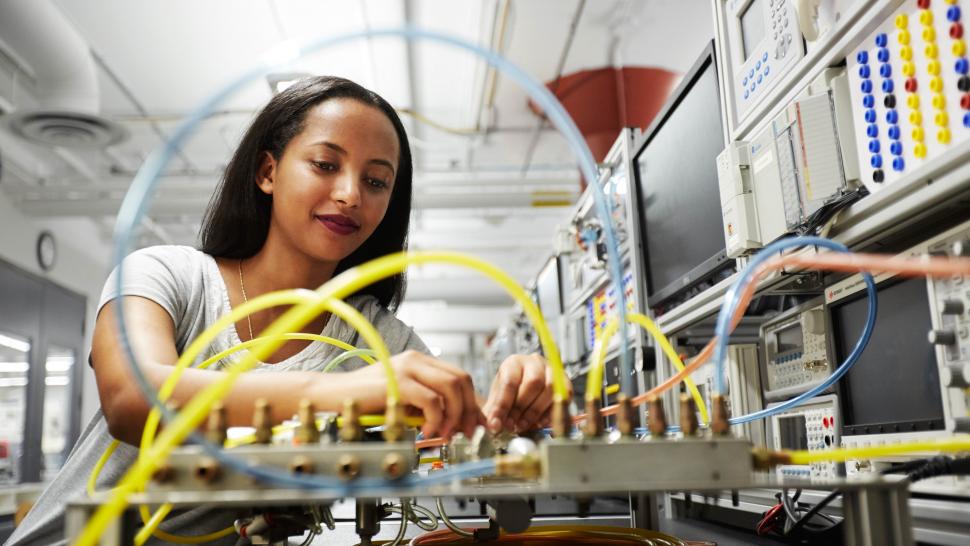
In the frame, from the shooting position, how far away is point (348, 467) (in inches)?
19.1

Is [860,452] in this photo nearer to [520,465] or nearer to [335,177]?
[520,465]

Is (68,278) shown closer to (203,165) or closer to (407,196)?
(203,165)

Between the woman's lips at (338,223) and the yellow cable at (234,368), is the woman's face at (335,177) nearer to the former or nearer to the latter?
the woman's lips at (338,223)

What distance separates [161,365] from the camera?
2.38 ft

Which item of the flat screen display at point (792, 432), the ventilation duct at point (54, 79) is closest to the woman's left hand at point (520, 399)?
the flat screen display at point (792, 432)

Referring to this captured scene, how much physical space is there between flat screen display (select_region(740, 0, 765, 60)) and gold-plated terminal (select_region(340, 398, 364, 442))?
1.04 m

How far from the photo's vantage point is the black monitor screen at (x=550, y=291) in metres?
3.12

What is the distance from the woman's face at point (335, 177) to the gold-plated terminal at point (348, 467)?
1.95ft

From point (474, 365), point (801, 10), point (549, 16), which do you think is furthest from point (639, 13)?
point (474, 365)

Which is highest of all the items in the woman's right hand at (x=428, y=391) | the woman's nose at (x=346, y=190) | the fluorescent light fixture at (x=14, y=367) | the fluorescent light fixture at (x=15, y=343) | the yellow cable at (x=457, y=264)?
the fluorescent light fixture at (x=15, y=343)

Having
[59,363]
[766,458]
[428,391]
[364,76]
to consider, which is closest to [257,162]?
[428,391]

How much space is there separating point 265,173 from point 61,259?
561 centimetres

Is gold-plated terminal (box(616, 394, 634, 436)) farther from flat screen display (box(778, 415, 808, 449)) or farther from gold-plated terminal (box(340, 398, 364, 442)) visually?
flat screen display (box(778, 415, 808, 449))

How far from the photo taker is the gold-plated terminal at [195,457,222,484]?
49 cm
